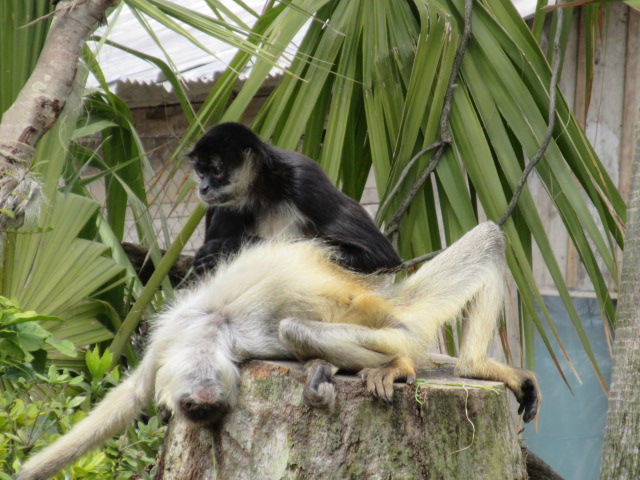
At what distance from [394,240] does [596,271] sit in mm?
1125

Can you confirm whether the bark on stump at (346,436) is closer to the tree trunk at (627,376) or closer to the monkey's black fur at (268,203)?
the tree trunk at (627,376)

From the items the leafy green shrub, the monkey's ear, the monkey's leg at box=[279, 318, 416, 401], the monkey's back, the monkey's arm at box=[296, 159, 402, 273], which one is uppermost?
the monkey's ear

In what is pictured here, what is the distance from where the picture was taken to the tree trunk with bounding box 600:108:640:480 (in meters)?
3.21

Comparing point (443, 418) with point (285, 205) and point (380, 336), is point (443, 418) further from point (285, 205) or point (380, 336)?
point (285, 205)

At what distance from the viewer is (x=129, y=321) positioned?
14.1ft

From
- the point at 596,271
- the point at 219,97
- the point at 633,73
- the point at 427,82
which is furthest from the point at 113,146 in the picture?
the point at 633,73

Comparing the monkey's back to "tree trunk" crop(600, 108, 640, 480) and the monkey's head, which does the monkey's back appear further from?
"tree trunk" crop(600, 108, 640, 480)

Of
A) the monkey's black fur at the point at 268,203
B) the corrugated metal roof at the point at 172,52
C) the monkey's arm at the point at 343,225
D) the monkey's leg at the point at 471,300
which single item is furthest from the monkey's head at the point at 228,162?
the corrugated metal roof at the point at 172,52

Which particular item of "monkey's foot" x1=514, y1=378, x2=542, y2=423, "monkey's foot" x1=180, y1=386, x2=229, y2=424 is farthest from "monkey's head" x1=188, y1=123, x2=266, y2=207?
"monkey's foot" x1=514, y1=378, x2=542, y2=423

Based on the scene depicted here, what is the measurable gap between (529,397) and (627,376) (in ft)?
1.36

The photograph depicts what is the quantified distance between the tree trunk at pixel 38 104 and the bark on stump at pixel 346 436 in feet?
3.34

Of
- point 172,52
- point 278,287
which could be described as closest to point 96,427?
point 278,287

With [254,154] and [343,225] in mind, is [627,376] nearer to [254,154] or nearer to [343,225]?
[343,225]

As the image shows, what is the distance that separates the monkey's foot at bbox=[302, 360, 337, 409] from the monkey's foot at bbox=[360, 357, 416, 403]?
142 mm
